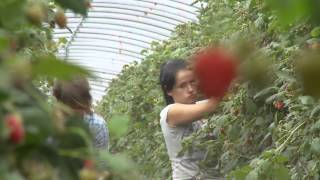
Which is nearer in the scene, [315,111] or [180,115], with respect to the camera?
[315,111]

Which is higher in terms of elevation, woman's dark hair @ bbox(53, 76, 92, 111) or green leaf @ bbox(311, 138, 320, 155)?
woman's dark hair @ bbox(53, 76, 92, 111)

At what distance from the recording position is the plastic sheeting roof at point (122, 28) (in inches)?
483

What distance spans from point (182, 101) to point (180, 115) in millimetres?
61

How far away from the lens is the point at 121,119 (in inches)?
40.5

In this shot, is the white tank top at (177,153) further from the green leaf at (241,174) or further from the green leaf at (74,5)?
the green leaf at (74,5)

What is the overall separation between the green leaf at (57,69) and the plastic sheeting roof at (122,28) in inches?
411

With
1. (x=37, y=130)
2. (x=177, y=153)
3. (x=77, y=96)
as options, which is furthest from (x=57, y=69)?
(x=177, y=153)

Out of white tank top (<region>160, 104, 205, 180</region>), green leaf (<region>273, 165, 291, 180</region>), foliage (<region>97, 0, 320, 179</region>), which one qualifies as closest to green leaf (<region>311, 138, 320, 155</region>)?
foliage (<region>97, 0, 320, 179</region>)

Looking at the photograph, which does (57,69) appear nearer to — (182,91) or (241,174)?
(241,174)

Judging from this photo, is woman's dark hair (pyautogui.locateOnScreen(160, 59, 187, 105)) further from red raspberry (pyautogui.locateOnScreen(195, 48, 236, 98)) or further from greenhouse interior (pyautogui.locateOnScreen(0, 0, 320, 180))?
red raspberry (pyautogui.locateOnScreen(195, 48, 236, 98))

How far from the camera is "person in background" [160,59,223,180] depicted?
3.00 m

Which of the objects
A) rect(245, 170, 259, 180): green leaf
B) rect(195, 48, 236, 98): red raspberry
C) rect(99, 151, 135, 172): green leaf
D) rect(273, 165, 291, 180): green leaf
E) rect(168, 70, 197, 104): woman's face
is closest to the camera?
rect(195, 48, 236, 98): red raspberry

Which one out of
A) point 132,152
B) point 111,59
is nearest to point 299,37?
point 132,152

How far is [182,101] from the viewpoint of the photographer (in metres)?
3.12
